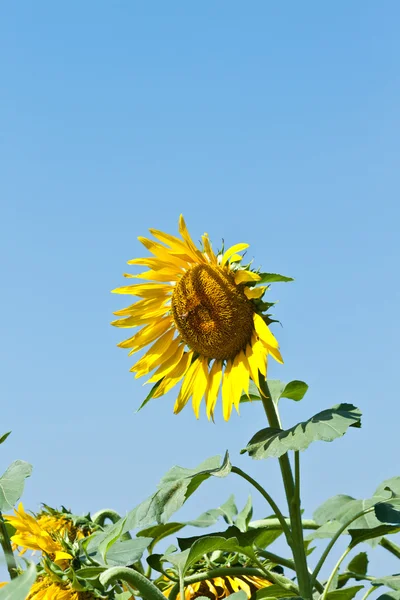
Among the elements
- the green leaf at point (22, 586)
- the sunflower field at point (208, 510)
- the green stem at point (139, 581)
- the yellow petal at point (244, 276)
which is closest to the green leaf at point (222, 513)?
the sunflower field at point (208, 510)

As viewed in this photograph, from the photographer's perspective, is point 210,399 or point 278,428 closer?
point 278,428

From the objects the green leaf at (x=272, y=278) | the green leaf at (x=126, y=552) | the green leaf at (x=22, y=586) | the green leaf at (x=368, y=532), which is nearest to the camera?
the green leaf at (x=22, y=586)

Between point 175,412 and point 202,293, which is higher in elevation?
point 202,293

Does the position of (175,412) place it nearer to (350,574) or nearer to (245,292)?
(245,292)

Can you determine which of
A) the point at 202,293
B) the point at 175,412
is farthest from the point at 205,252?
the point at 175,412

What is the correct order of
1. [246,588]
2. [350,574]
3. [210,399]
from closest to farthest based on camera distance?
1. [246,588]
2. [350,574]
3. [210,399]

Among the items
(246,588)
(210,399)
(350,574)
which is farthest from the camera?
(210,399)

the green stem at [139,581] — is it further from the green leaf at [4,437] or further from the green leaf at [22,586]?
the green leaf at [4,437]
